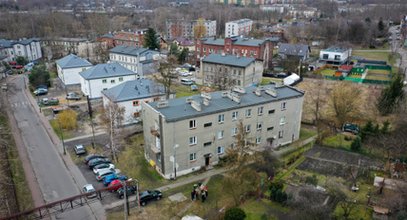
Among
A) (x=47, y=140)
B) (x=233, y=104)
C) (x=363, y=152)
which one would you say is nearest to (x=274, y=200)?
(x=233, y=104)

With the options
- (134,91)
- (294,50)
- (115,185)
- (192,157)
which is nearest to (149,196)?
(115,185)

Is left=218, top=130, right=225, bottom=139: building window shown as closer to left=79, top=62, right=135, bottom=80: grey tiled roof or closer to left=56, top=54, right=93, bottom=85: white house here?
left=79, top=62, right=135, bottom=80: grey tiled roof

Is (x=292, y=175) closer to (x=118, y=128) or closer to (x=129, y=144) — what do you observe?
(x=129, y=144)

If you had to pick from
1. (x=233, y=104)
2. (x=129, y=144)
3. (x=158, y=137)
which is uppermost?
(x=233, y=104)

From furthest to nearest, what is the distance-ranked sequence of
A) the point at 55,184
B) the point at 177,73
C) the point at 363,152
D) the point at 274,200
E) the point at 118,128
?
the point at 177,73 → the point at 118,128 → the point at 363,152 → the point at 55,184 → the point at 274,200

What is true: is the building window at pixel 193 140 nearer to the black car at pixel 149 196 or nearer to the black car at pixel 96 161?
the black car at pixel 149 196

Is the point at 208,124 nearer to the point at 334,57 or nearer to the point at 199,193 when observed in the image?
the point at 199,193
